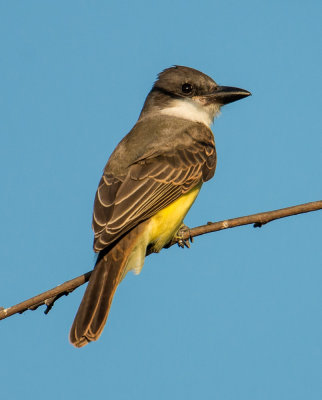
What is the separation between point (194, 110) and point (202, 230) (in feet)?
6.97

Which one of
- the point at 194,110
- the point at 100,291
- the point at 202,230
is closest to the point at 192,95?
the point at 194,110

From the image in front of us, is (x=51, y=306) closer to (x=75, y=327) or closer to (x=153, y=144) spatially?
(x=75, y=327)

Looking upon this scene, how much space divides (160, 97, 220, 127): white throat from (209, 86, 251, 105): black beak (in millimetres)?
82

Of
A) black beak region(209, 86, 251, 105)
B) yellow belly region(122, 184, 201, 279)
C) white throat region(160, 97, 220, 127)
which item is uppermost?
black beak region(209, 86, 251, 105)

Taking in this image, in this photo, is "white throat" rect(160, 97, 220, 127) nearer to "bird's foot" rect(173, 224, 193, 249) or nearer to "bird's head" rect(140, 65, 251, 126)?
"bird's head" rect(140, 65, 251, 126)

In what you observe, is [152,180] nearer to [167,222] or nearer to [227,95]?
[167,222]

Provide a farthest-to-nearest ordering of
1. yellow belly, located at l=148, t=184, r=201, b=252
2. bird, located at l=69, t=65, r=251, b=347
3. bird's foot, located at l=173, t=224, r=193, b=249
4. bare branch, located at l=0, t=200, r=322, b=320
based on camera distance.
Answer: bird's foot, located at l=173, t=224, r=193, b=249 → yellow belly, located at l=148, t=184, r=201, b=252 → bird, located at l=69, t=65, r=251, b=347 → bare branch, located at l=0, t=200, r=322, b=320

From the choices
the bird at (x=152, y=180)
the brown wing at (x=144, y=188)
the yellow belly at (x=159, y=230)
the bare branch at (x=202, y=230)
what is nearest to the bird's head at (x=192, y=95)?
the bird at (x=152, y=180)

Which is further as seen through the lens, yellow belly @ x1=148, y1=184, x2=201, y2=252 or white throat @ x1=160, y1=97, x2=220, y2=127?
white throat @ x1=160, y1=97, x2=220, y2=127

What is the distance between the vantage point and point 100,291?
4.80 m

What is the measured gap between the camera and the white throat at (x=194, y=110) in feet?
21.9

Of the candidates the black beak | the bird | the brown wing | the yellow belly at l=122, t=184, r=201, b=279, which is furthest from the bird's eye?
the yellow belly at l=122, t=184, r=201, b=279

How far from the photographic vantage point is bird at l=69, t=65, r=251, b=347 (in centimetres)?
490

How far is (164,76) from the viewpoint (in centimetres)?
695
